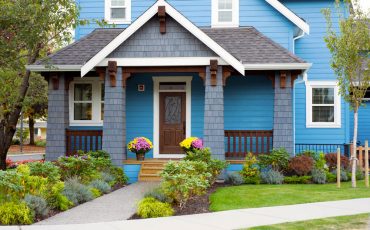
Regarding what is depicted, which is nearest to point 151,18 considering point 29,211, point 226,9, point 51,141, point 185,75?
point 185,75

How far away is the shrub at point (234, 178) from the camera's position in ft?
46.6

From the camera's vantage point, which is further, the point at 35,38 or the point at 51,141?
the point at 51,141

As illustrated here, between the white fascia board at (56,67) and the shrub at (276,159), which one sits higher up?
the white fascia board at (56,67)

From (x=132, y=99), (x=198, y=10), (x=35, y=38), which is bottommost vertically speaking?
(x=132, y=99)

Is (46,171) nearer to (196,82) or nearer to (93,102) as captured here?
(93,102)

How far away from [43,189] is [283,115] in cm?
837

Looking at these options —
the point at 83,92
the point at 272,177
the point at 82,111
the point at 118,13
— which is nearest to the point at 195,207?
the point at 272,177

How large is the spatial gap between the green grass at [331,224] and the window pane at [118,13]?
489 inches

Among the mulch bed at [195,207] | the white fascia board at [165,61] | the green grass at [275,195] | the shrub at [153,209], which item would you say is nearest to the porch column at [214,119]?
the white fascia board at [165,61]

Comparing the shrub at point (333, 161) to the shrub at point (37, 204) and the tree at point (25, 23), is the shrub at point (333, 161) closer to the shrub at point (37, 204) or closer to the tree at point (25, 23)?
the tree at point (25, 23)

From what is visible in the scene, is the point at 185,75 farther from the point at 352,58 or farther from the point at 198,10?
the point at 352,58

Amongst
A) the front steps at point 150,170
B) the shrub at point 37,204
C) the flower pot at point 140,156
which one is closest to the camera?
the shrub at point 37,204

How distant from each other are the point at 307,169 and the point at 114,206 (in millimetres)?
6905

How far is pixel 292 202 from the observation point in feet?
34.6
